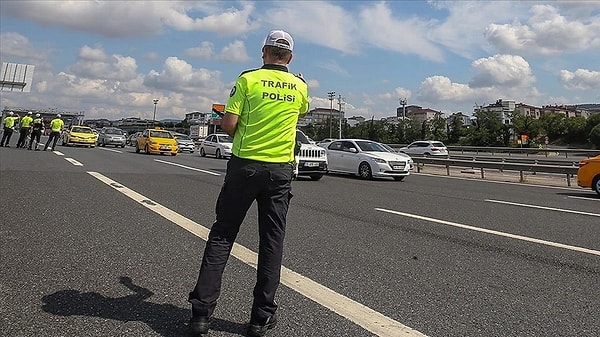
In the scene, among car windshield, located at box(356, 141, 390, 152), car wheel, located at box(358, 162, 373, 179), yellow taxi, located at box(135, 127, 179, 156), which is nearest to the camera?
car wheel, located at box(358, 162, 373, 179)

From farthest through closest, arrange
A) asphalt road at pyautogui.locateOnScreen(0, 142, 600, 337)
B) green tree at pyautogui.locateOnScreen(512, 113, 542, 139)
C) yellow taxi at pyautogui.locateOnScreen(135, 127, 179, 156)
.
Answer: green tree at pyautogui.locateOnScreen(512, 113, 542, 139), yellow taxi at pyautogui.locateOnScreen(135, 127, 179, 156), asphalt road at pyautogui.locateOnScreen(0, 142, 600, 337)

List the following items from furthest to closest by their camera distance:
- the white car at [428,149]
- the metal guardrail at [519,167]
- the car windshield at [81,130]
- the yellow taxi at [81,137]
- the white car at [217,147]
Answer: the white car at [428,149] < the car windshield at [81,130] < the yellow taxi at [81,137] < the white car at [217,147] < the metal guardrail at [519,167]

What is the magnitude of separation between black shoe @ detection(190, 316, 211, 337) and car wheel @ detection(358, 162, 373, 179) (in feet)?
49.7

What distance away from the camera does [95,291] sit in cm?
417

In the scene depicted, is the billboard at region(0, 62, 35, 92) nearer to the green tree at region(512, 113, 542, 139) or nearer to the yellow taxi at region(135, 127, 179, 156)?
the yellow taxi at region(135, 127, 179, 156)

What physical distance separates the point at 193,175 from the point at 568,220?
35.6 ft

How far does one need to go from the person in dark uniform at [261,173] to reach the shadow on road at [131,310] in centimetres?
25

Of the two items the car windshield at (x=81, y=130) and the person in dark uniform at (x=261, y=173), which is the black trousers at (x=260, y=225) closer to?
the person in dark uniform at (x=261, y=173)

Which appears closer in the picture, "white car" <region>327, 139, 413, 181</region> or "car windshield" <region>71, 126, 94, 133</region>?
"white car" <region>327, 139, 413, 181</region>

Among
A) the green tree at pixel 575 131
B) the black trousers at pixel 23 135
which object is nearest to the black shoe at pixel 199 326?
the black trousers at pixel 23 135

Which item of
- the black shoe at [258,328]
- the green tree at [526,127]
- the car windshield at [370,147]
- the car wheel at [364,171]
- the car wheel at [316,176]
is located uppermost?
the green tree at [526,127]

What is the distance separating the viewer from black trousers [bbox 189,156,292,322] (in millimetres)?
3383

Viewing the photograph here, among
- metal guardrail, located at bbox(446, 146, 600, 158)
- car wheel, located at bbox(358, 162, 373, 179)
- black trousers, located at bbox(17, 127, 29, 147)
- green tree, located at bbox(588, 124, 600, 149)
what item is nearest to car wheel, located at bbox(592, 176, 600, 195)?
car wheel, located at bbox(358, 162, 373, 179)

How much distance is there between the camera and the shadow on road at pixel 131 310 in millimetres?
3477
